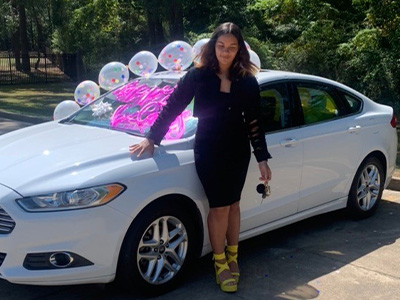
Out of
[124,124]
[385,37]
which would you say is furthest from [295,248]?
[385,37]

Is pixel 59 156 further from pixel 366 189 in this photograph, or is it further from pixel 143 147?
pixel 366 189

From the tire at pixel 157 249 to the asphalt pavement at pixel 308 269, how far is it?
0.47 ft

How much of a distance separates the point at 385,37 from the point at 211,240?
1003 centimetres

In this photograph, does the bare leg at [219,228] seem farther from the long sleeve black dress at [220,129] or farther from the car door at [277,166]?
the car door at [277,166]

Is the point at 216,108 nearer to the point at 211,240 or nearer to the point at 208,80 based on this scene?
the point at 208,80

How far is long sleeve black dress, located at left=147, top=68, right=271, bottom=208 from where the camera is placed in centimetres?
374

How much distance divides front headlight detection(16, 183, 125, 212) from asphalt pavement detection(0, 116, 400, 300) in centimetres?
85

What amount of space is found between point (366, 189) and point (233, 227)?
2124mm

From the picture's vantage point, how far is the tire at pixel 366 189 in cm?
538

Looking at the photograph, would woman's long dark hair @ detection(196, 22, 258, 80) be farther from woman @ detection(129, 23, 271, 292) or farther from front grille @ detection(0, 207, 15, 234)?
front grille @ detection(0, 207, 15, 234)

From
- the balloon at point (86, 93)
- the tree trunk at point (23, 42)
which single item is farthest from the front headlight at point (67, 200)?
the tree trunk at point (23, 42)

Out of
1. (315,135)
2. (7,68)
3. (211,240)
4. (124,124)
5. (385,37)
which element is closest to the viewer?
(211,240)

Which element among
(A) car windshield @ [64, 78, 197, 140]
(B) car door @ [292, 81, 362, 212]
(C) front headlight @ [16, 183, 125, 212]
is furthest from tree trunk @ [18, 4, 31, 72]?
(C) front headlight @ [16, 183, 125, 212]

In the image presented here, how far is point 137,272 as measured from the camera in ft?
11.9
